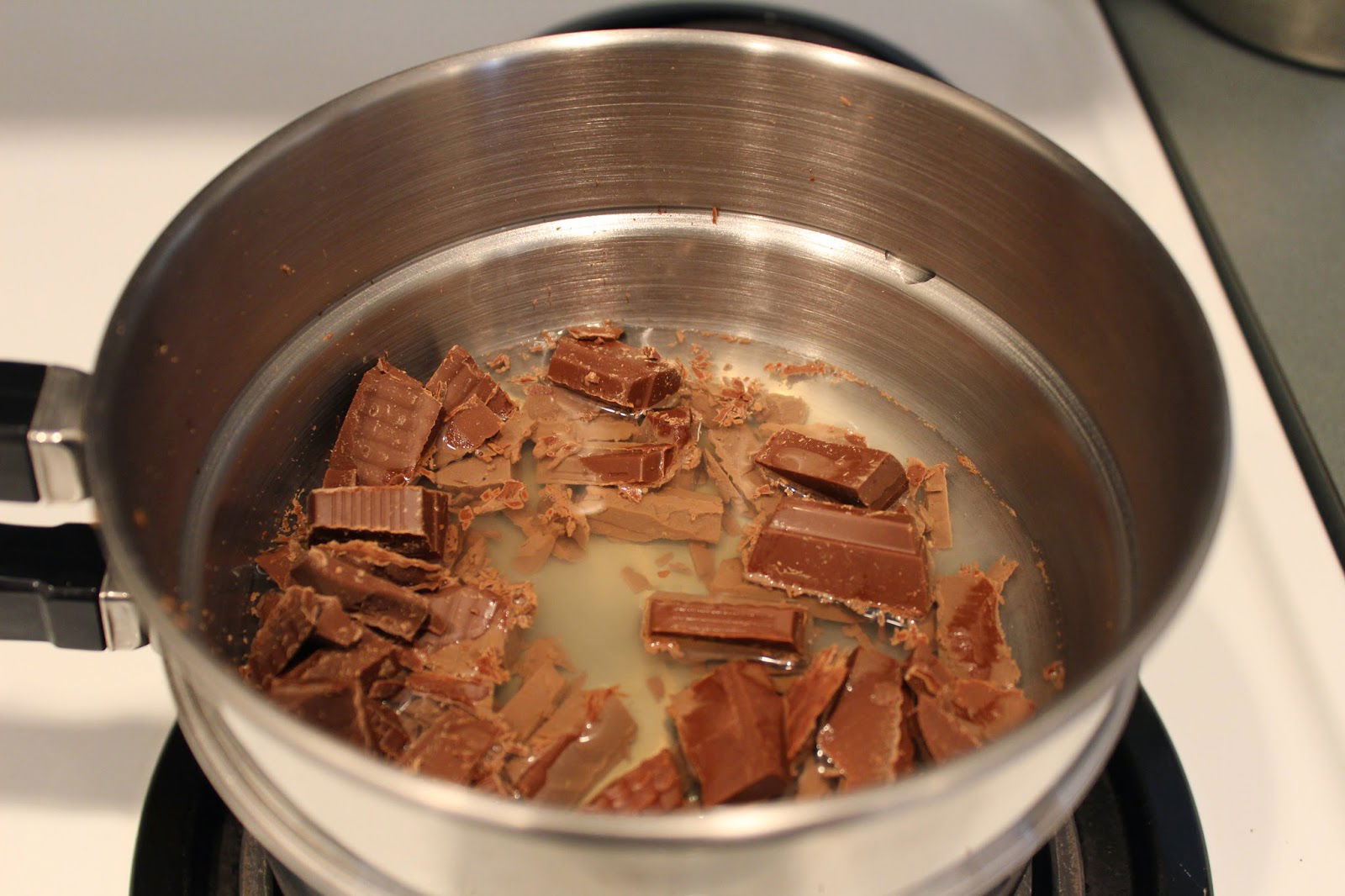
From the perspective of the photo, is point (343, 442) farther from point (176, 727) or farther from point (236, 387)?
point (176, 727)

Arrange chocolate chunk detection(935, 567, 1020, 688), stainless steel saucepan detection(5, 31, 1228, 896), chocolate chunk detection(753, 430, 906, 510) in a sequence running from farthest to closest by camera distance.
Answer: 1. chocolate chunk detection(753, 430, 906, 510)
2. chocolate chunk detection(935, 567, 1020, 688)
3. stainless steel saucepan detection(5, 31, 1228, 896)

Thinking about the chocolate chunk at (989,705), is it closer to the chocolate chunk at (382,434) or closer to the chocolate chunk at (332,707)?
the chocolate chunk at (332,707)

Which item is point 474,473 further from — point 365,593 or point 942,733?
point 942,733

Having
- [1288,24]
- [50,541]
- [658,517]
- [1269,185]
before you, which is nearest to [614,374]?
[658,517]

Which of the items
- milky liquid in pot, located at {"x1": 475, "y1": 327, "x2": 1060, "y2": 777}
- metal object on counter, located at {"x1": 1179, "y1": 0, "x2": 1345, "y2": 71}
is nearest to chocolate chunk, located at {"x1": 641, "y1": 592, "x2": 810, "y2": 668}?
milky liquid in pot, located at {"x1": 475, "y1": 327, "x2": 1060, "y2": 777}

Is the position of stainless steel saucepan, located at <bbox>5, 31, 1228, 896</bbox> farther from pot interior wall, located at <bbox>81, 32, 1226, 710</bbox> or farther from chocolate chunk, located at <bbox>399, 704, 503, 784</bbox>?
chocolate chunk, located at <bbox>399, 704, 503, 784</bbox>
